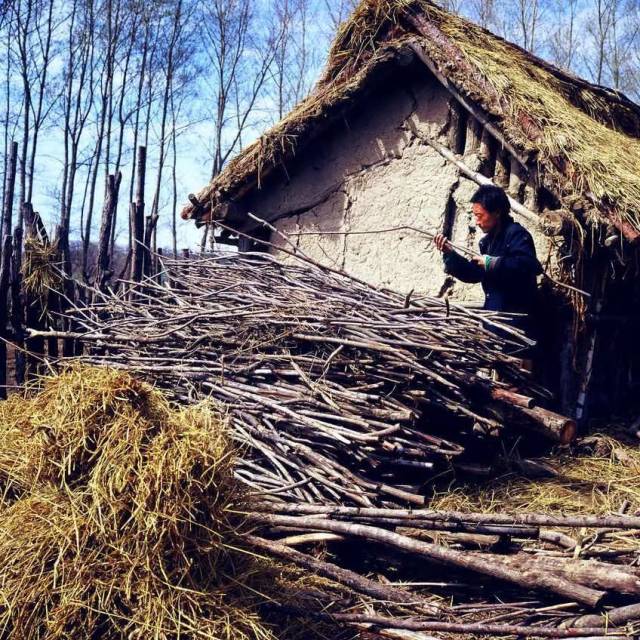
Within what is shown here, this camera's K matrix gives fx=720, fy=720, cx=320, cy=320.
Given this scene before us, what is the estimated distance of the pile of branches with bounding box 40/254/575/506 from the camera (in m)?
3.97

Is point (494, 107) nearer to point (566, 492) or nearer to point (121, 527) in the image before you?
point (566, 492)

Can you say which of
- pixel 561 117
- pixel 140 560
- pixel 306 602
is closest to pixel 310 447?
pixel 306 602

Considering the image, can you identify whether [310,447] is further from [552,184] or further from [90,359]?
→ [552,184]

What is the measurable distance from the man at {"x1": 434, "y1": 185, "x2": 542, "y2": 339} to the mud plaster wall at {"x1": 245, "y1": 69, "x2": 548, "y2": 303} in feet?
2.41

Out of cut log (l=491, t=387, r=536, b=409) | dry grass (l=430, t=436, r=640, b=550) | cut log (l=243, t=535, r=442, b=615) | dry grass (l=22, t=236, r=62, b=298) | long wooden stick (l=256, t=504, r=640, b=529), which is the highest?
dry grass (l=22, t=236, r=62, b=298)

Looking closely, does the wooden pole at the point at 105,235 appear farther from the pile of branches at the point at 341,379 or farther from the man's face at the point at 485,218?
the man's face at the point at 485,218

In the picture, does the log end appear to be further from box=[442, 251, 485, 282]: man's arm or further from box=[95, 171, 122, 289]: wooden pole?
box=[95, 171, 122, 289]: wooden pole

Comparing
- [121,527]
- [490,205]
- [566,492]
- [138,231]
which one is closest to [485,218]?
[490,205]

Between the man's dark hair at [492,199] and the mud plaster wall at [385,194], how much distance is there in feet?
2.76

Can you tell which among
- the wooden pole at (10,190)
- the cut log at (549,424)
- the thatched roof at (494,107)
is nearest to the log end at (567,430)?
the cut log at (549,424)

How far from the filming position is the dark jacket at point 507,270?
5.13 metres

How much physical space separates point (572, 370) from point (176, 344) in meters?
3.12

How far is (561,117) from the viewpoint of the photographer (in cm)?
582

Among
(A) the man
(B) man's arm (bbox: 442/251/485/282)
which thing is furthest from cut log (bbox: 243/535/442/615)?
(B) man's arm (bbox: 442/251/485/282)
